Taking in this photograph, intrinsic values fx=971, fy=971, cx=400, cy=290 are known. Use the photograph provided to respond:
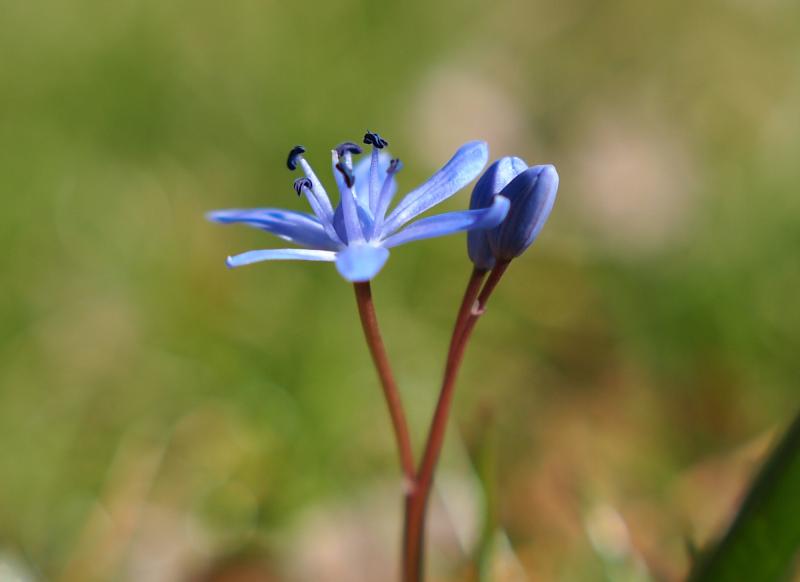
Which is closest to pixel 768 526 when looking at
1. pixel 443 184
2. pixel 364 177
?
pixel 443 184

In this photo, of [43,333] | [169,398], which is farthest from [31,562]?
[43,333]

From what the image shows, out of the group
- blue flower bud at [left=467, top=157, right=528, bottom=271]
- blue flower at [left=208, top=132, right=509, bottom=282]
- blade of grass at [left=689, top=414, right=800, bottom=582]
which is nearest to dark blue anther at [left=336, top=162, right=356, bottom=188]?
blue flower at [left=208, top=132, right=509, bottom=282]

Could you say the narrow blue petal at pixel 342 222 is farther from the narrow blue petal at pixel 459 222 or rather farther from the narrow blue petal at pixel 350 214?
the narrow blue petal at pixel 459 222

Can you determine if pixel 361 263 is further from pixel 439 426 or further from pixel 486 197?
pixel 439 426

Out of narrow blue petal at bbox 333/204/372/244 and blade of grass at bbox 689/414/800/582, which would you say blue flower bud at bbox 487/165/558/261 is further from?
blade of grass at bbox 689/414/800/582

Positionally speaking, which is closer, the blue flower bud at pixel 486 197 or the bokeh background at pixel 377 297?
the blue flower bud at pixel 486 197

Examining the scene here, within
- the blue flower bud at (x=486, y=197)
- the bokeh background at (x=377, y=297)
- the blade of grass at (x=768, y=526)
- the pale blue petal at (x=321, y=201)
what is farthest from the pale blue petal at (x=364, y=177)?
the blade of grass at (x=768, y=526)
